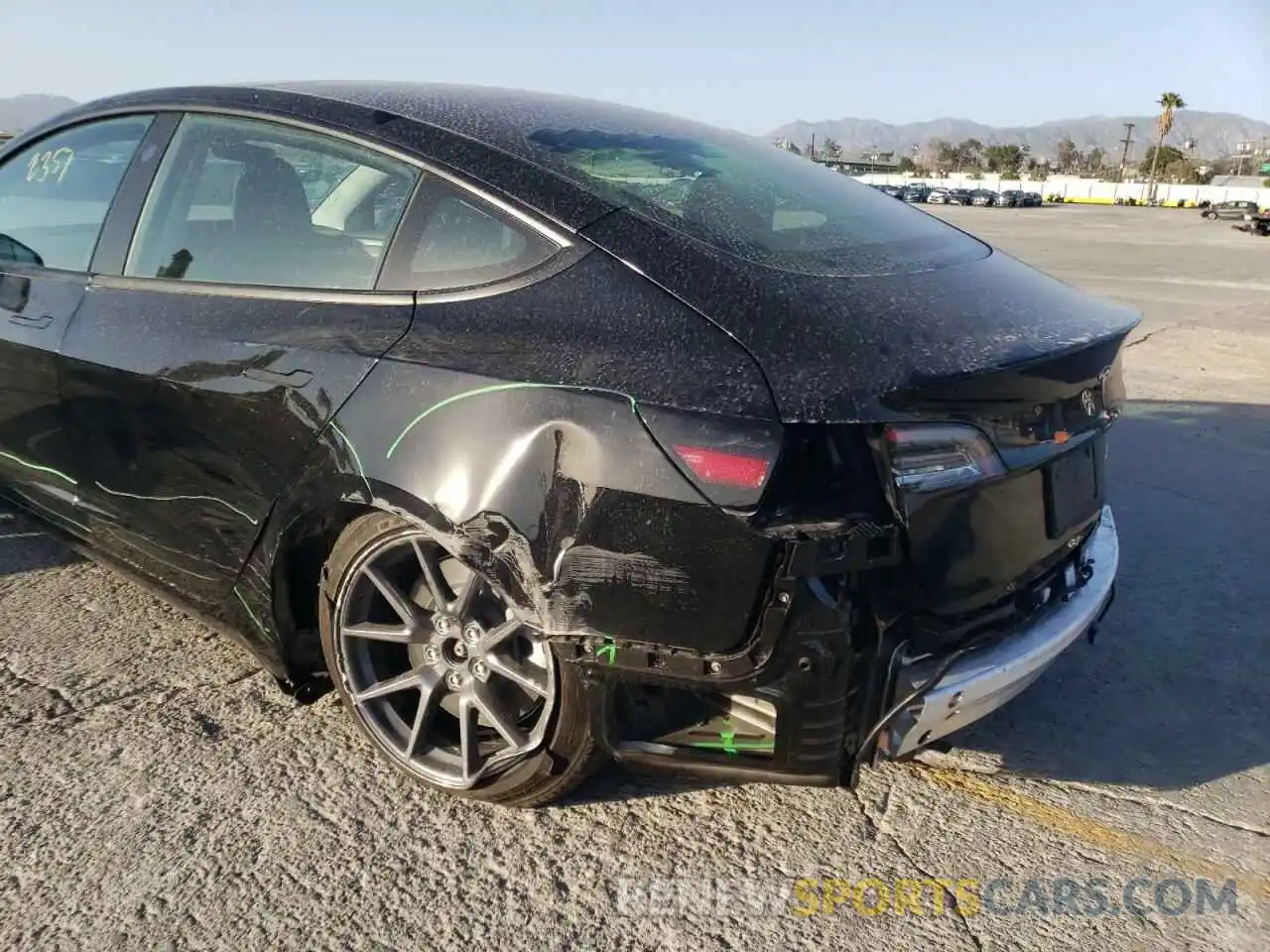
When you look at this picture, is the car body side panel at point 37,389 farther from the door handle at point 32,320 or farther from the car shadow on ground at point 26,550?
the car shadow on ground at point 26,550

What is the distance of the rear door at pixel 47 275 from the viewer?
3.02 m

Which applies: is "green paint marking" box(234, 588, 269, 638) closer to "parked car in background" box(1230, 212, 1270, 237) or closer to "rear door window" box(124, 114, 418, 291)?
"rear door window" box(124, 114, 418, 291)

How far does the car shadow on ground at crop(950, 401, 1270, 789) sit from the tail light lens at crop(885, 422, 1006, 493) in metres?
1.10

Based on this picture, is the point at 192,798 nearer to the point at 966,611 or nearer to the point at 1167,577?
the point at 966,611

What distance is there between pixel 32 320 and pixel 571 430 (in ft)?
7.01

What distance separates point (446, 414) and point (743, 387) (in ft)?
2.12

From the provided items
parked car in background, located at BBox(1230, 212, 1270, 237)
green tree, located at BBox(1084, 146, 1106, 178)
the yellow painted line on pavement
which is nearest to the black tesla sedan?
the yellow painted line on pavement

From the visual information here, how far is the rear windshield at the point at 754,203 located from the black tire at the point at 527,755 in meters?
0.95

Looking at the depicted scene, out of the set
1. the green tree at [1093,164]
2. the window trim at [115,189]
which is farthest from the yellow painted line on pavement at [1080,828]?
the green tree at [1093,164]

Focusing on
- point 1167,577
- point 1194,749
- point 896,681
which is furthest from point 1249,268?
point 896,681

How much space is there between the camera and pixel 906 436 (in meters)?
1.91

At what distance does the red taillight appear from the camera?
185 centimetres

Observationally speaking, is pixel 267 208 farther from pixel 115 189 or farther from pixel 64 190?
pixel 64 190

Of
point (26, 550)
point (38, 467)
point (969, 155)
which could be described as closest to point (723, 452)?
point (38, 467)
